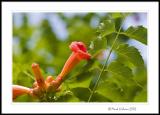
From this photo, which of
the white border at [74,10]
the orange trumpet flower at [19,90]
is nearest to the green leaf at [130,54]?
the white border at [74,10]

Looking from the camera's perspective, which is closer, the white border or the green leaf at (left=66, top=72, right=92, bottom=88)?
the green leaf at (left=66, top=72, right=92, bottom=88)

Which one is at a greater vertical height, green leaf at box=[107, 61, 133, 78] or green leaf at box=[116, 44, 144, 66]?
green leaf at box=[116, 44, 144, 66]

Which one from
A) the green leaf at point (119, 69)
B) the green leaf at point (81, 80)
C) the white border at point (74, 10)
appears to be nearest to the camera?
the green leaf at point (119, 69)

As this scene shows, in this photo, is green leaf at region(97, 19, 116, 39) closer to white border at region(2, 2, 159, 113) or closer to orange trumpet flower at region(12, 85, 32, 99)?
white border at region(2, 2, 159, 113)

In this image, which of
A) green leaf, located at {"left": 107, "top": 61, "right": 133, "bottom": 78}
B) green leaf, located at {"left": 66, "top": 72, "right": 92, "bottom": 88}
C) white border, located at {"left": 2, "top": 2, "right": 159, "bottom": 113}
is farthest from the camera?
white border, located at {"left": 2, "top": 2, "right": 159, "bottom": 113}

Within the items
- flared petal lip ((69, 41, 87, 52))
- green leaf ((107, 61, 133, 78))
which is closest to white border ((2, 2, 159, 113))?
green leaf ((107, 61, 133, 78))

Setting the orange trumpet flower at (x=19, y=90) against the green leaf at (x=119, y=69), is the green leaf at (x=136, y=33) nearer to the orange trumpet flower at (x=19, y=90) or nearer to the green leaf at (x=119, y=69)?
the green leaf at (x=119, y=69)
